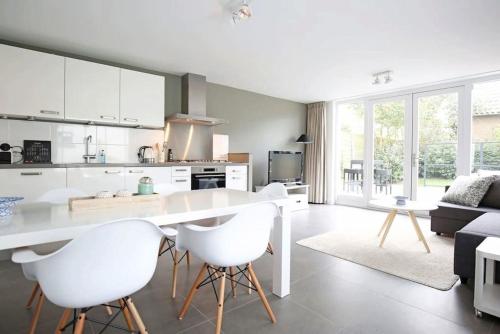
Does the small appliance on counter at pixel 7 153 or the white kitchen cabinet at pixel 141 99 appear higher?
the white kitchen cabinet at pixel 141 99

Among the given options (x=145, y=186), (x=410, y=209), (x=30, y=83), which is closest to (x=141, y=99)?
(x=30, y=83)

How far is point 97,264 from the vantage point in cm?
102

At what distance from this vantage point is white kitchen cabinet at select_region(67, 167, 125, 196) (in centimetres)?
305

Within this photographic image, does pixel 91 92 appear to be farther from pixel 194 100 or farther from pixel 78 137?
pixel 194 100

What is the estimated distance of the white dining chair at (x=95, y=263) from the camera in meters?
0.97

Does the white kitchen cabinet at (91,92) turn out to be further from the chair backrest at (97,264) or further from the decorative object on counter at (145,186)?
the chair backrest at (97,264)

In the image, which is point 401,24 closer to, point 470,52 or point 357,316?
point 470,52

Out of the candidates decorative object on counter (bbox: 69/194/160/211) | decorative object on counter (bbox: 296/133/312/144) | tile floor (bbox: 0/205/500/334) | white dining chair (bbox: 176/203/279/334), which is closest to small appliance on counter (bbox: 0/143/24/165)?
tile floor (bbox: 0/205/500/334)

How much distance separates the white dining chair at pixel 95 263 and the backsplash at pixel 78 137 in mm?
2869

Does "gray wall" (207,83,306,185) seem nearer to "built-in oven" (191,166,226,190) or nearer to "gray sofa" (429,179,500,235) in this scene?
"built-in oven" (191,166,226,190)

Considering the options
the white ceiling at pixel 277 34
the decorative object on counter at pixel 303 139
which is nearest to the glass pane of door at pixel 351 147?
the decorative object on counter at pixel 303 139

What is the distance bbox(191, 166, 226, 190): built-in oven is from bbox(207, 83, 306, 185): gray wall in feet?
3.65

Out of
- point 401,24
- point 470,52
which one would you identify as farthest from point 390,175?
point 401,24

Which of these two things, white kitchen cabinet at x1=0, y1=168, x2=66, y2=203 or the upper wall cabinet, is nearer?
white kitchen cabinet at x1=0, y1=168, x2=66, y2=203
